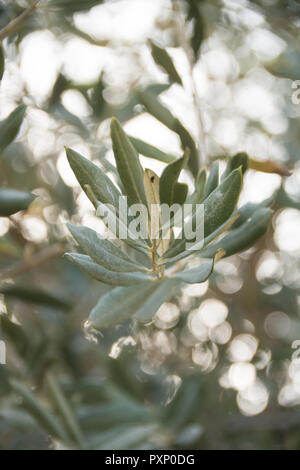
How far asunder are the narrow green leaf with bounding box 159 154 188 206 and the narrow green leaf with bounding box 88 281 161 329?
0.14 m

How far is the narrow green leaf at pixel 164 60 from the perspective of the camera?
3.02ft

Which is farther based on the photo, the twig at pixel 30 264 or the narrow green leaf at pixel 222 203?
the twig at pixel 30 264

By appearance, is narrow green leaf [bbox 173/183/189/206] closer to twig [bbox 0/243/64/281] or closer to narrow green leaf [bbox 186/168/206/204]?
narrow green leaf [bbox 186/168/206/204]

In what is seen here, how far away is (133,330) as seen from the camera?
2.01 meters

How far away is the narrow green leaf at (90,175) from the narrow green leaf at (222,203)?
13 centimetres

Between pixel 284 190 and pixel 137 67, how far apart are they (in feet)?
2.92

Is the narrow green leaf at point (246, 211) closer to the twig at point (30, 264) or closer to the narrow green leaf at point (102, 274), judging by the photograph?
the narrow green leaf at point (102, 274)

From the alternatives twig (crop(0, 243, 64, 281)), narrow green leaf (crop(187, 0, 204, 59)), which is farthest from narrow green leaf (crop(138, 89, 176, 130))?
twig (crop(0, 243, 64, 281))

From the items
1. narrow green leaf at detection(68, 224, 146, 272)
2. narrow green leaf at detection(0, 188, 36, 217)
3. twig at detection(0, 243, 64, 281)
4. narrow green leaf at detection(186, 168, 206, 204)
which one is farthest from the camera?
twig at detection(0, 243, 64, 281)

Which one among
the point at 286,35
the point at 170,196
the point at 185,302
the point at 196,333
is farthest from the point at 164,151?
the point at 196,333

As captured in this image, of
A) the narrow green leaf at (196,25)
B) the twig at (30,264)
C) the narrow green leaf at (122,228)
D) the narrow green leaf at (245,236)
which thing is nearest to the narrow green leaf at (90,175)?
the narrow green leaf at (122,228)

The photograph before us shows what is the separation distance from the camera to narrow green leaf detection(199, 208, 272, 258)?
78cm

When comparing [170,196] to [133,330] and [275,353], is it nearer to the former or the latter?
[133,330]

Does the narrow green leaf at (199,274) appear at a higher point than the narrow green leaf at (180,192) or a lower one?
lower
